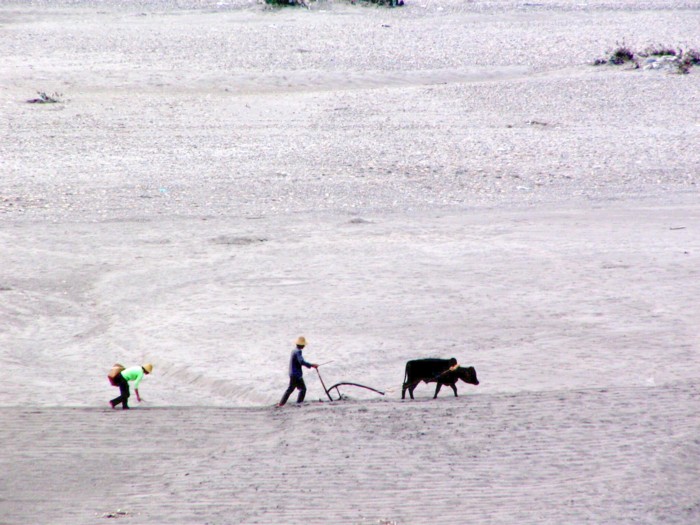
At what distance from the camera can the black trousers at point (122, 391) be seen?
36.8ft

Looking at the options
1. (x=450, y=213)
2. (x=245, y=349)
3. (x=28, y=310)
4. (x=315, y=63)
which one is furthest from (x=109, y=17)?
(x=245, y=349)

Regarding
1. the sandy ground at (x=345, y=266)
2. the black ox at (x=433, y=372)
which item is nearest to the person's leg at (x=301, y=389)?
the sandy ground at (x=345, y=266)

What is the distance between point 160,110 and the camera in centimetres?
2777

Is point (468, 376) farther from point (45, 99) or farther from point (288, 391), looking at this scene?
point (45, 99)

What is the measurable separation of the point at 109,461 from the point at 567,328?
7.19 meters

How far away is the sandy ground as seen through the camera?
30.3ft

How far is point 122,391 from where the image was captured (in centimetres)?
1127

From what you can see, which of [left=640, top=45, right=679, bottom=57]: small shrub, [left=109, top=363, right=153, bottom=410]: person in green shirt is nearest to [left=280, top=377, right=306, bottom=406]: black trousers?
[left=109, top=363, right=153, bottom=410]: person in green shirt

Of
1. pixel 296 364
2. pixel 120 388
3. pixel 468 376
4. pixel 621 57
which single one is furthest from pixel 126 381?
pixel 621 57

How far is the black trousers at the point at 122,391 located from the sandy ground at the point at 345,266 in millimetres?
206

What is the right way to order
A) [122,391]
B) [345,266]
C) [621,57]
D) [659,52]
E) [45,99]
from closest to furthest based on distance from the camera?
[122,391]
[345,266]
[45,99]
[621,57]
[659,52]

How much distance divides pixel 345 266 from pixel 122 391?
666 centimetres

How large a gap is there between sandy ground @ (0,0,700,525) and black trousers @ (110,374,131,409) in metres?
0.21

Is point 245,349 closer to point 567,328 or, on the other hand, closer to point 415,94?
point 567,328
